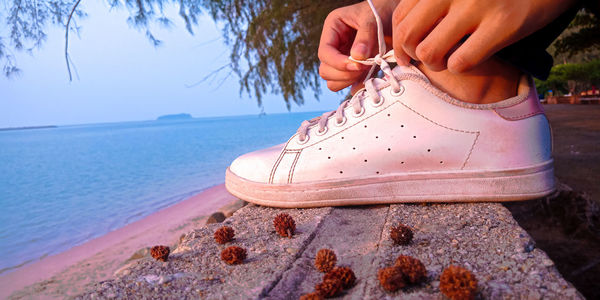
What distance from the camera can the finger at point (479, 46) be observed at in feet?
2.49

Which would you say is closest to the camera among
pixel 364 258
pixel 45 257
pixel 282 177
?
pixel 364 258

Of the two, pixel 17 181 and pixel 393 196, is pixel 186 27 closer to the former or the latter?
pixel 393 196

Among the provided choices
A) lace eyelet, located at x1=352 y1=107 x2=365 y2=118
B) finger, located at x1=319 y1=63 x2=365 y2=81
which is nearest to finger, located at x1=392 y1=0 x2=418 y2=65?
lace eyelet, located at x1=352 y1=107 x2=365 y2=118

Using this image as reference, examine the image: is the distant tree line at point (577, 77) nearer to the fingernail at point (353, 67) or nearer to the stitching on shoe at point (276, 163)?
the fingernail at point (353, 67)

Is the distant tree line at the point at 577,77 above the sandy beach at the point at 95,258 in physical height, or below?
above

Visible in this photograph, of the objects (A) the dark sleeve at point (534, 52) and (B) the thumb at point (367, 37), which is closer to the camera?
(A) the dark sleeve at point (534, 52)

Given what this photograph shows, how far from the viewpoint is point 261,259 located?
2.62 feet

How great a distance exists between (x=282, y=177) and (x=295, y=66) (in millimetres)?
3260

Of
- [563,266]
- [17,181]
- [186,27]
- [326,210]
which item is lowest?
[17,181]

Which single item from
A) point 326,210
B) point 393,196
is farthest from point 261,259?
point 393,196

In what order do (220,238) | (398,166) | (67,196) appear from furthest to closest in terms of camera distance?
(67,196) → (398,166) → (220,238)

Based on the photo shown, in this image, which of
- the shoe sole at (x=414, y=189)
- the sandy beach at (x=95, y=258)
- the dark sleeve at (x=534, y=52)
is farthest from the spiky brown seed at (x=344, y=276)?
the sandy beach at (x=95, y=258)

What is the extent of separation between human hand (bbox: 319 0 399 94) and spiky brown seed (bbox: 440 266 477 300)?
94 cm

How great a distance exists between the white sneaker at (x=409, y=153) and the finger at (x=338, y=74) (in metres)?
0.14
